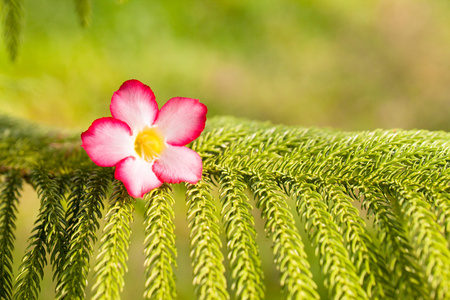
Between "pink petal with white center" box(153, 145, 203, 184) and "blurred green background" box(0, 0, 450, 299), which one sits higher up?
"blurred green background" box(0, 0, 450, 299)

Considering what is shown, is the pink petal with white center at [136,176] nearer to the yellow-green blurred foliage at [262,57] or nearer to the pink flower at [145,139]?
the pink flower at [145,139]

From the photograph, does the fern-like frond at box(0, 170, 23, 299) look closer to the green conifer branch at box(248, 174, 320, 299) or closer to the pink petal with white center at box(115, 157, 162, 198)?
the pink petal with white center at box(115, 157, 162, 198)

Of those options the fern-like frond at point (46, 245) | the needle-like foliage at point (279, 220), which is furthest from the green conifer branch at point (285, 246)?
the fern-like frond at point (46, 245)

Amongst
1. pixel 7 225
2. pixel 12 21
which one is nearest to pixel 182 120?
pixel 7 225

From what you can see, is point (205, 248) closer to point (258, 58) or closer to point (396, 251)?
point (396, 251)

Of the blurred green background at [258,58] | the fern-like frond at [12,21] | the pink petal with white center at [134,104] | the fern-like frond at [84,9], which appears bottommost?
the pink petal with white center at [134,104]

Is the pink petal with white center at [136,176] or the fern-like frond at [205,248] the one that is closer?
the fern-like frond at [205,248]

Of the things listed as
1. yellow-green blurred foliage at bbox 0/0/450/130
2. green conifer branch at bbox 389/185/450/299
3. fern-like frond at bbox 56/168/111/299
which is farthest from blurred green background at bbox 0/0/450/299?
green conifer branch at bbox 389/185/450/299
